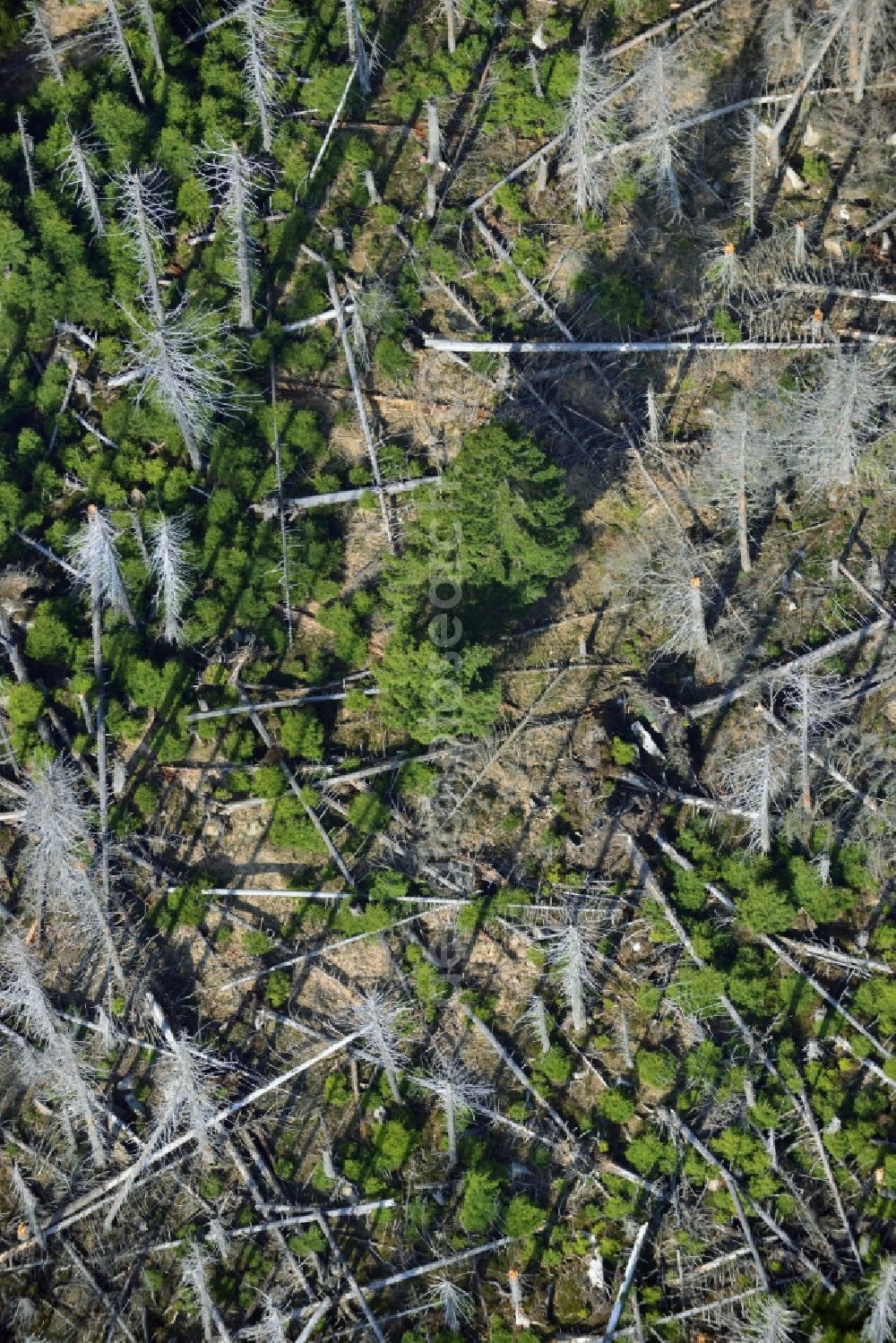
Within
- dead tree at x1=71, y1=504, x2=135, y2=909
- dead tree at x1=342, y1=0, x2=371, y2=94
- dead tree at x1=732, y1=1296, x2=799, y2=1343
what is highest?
dead tree at x1=342, y1=0, x2=371, y2=94

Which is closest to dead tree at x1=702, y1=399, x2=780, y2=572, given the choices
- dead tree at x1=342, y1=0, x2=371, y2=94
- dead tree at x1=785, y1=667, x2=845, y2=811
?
dead tree at x1=785, y1=667, x2=845, y2=811

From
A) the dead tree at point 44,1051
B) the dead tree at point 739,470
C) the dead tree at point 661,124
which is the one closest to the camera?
the dead tree at point 44,1051

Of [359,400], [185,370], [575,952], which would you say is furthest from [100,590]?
[575,952]

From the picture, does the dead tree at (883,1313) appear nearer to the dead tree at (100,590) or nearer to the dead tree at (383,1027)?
the dead tree at (383,1027)

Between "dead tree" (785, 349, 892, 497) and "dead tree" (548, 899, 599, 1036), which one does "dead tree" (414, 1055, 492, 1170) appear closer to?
"dead tree" (548, 899, 599, 1036)

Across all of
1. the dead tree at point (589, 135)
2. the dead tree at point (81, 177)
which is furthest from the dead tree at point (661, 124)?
the dead tree at point (81, 177)

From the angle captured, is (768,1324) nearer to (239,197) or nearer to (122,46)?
(239,197)

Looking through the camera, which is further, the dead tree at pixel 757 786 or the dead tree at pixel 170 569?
the dead tree at pixel 170 569

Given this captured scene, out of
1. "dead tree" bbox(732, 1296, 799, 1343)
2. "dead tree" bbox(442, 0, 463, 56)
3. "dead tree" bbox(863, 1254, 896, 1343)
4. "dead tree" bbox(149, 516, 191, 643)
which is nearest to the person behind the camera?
"dead tree" bbox(863, 1254, 896, 1343)

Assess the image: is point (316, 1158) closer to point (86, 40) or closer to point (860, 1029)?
point (860, 1029)

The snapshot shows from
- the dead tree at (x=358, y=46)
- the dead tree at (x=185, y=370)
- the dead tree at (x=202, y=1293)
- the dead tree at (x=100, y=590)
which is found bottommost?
the dead tree at (x=202, y=1293)

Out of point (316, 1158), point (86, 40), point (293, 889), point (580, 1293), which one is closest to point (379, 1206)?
point (316, 1158)
